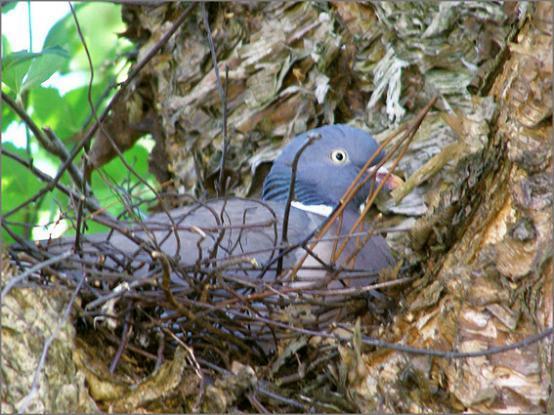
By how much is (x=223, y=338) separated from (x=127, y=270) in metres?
0.35

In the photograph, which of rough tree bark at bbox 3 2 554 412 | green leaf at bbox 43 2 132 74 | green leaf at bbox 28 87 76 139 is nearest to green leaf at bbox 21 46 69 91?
rough tree bark at bbox 3 2 554 412

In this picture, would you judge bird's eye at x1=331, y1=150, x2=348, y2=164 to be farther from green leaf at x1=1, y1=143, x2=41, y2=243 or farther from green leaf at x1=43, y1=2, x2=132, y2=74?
green leaf at x1=43, y1=2, x2=132, y2=74

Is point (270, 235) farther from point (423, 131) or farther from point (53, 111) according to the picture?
point (53, 111)

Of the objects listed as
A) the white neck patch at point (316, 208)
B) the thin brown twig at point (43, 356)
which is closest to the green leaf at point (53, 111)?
the white neck patch at point (316, 208)

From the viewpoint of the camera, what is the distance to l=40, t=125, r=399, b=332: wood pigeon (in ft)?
9.47

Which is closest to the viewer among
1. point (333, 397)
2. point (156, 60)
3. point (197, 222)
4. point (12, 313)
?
point (12, 313)

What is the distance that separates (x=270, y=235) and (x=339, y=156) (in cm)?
79

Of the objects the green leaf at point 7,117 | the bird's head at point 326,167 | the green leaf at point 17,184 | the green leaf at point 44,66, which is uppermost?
the green leaf at point 44,66

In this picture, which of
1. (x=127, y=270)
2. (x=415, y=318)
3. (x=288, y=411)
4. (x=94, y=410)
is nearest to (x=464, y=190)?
(x=415, y=318)

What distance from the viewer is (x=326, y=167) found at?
4.19 m

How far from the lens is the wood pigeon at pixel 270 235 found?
2.89 meters

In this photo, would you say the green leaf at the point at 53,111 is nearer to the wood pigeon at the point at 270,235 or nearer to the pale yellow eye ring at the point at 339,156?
the wood pigeon at the point at 270,235

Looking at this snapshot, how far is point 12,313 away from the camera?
2.53 m

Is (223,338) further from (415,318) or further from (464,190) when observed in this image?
(464,190)
